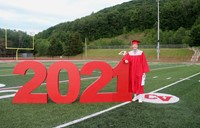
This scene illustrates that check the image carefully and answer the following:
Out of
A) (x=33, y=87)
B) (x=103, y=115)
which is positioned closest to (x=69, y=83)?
(x=33, y=87)

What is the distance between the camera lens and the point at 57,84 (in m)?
6.57

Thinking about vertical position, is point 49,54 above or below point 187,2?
below

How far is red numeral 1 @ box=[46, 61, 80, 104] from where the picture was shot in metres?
6.50

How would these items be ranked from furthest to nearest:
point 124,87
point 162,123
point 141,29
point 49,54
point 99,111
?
point 141,29, point 49,54, point 124,87, point 99,111, point 162,123

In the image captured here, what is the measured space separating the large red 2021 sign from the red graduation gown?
0.15 m

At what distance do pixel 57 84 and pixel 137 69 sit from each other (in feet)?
6.74

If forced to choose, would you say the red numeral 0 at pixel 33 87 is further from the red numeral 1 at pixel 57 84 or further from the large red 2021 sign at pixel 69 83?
the red numeral 1 at pixel 57 84

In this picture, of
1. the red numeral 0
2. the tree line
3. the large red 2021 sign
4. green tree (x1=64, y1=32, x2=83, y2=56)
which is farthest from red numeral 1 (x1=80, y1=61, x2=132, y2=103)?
the tree line

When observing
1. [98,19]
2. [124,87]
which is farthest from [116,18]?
[124,87]

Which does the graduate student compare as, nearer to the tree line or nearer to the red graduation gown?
the red graduation gown

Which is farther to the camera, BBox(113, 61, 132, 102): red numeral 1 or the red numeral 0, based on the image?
BBox(113, 61, 132, 102): red numeral 1

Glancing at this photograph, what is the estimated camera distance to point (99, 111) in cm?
568

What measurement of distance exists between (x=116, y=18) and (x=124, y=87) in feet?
360

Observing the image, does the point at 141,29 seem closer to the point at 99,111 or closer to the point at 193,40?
the point at 193,40
